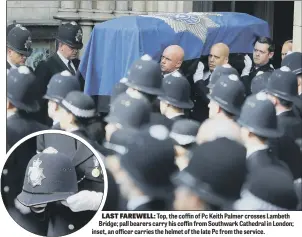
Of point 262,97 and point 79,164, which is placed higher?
point 262,97

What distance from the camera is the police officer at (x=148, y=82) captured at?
559 centimetres

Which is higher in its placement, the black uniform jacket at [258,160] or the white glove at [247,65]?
the white glove at [247,65]

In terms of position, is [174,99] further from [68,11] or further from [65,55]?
[68,11]

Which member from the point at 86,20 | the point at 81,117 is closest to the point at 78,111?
the point at 81,117

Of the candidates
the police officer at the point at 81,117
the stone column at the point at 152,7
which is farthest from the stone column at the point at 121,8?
the police officer at the point at 81,117

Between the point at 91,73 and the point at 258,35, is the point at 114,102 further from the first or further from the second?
the point at 258,35

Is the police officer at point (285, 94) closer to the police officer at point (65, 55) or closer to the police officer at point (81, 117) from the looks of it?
the police officer at point (81, 117)

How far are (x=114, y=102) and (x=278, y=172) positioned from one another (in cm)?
91

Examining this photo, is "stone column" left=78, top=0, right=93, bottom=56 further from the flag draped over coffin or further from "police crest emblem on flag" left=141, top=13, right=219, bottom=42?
"police crest emblem on flag" left=141, top=13, right=219, bottom=42

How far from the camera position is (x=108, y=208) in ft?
18.4

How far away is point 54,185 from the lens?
18.2 feet

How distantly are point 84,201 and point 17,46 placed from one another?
87cm

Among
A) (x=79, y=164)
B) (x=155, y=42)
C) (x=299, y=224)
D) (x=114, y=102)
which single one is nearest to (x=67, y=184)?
(x=79, y=164)

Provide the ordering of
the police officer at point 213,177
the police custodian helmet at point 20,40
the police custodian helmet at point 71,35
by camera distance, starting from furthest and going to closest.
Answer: the police custodian helmet at point 71,35, the police custodian helmet at point 20,40, the police officer at point 213,177
